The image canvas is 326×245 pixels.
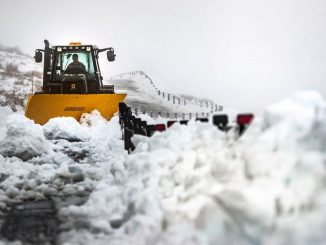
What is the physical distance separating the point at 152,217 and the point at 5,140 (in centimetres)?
766

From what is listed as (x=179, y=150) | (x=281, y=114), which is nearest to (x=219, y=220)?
(x=281, y=114)

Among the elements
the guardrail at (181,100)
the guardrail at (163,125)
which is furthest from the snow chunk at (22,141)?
the guardrail at (181,100)

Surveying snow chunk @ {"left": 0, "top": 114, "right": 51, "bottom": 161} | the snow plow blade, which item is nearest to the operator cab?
the snow plow blade

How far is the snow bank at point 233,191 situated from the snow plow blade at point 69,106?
11558mm

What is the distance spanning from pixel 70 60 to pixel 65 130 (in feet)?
14.5

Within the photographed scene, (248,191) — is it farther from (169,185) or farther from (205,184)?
(169,185)

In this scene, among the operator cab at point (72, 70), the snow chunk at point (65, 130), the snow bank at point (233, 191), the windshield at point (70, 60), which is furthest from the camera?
the windshield at point (70, 60)

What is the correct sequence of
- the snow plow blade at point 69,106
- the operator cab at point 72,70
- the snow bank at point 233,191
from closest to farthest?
the snow bank at point 233,191 < the snow plow blade at point 69,106 < the operator cab at point 72,70

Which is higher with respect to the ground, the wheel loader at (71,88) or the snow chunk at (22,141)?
the wheel loader at (71,88)

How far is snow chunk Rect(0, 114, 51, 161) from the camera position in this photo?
12.5 metres

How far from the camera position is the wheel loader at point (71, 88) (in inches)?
733

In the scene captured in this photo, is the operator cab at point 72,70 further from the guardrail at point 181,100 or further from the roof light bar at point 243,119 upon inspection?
the guardrail at point 181,100

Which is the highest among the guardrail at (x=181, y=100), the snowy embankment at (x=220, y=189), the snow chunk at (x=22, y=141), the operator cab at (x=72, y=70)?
the guardrail at (x=181, y=100)

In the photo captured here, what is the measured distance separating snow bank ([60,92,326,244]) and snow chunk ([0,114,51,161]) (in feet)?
18.5
